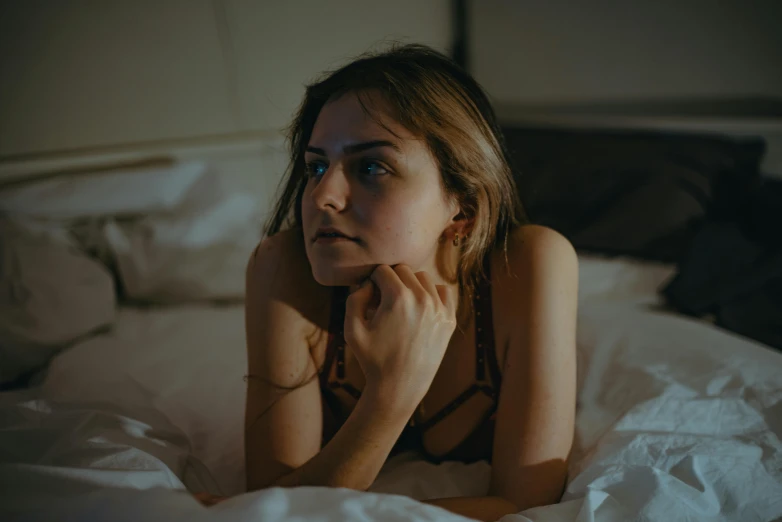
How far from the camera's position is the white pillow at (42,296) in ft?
3.59

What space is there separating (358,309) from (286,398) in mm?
189

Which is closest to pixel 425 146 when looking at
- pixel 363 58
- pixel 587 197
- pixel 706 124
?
pixel 363 58

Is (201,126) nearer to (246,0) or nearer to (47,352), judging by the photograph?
(246,0)

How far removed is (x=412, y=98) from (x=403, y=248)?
0.68ft

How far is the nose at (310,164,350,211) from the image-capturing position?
68 centimetres

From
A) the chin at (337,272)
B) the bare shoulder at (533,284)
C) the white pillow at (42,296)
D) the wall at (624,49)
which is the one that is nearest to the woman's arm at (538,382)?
the bare shoulder at (533,284)

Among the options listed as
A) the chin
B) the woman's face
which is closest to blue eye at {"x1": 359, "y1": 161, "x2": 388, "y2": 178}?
the woman's face

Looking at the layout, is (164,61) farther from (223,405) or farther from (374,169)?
(374,169)

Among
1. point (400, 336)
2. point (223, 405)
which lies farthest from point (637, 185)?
point (223, 405)

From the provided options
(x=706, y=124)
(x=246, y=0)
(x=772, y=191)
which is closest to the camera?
(x=772, y=191)

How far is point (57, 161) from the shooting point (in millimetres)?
1659

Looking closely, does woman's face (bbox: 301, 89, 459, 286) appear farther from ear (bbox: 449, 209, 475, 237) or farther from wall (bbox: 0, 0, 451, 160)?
wall (bbox: 0, 0, 451, 160)

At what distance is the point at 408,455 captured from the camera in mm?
866

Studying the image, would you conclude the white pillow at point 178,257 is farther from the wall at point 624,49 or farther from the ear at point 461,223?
the wall at point 624,49
